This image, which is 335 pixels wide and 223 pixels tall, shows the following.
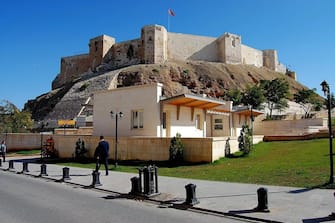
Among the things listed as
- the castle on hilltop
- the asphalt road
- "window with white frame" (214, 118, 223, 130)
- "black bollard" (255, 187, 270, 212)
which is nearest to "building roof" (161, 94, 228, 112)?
"window with white frame" (214, 118, 223, 130)

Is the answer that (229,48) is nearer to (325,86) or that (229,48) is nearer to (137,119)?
(137,119)

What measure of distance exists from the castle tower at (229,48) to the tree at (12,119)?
51.3 m

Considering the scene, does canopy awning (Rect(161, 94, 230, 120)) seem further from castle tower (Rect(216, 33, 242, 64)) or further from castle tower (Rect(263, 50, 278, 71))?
castle tower (Rect(263, 50, 278, 71))

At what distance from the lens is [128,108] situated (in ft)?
69.1

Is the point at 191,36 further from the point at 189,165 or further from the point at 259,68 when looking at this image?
the point at 189,165

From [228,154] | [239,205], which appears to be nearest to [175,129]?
[228,154]

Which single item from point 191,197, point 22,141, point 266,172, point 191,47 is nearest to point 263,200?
point 191,197

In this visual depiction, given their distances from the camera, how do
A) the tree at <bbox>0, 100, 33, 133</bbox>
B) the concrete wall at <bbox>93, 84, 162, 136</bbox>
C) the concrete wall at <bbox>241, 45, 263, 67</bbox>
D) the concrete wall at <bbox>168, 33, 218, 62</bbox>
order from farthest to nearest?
the concrete wall at <bbox>241, 45, 263, 67</bbox> → the concrete wall at <bbox>168, 33, 218, 62</bbox> → the tree at <bbox>0, 100, 33, 133</bbox> → the concrete wall at <bbox>93, 84, 162, 136</bbox>

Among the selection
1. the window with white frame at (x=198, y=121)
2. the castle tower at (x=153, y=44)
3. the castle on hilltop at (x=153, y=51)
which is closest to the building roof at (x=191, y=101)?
the window with white frame at (x=198, y=121)

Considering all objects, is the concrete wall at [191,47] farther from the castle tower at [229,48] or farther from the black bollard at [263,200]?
the black bollard at [263,200]

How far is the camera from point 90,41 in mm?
80438

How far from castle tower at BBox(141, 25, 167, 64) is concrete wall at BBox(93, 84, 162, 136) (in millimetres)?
49803

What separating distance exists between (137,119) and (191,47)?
61753 millimetres

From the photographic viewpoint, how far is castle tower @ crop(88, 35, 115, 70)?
77375 millimetres
